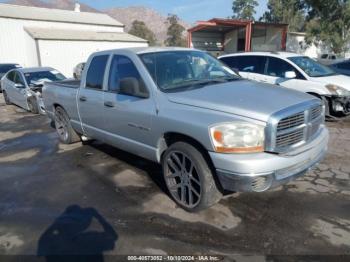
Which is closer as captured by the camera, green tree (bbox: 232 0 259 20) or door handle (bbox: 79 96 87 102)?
door handle (bbox: 79 96 87 102)

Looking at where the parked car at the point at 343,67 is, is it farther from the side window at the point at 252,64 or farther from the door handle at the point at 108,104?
the door handle at the point at 108,104

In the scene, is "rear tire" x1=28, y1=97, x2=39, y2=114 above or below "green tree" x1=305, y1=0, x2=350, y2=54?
below

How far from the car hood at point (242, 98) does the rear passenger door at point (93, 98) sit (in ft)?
5.33

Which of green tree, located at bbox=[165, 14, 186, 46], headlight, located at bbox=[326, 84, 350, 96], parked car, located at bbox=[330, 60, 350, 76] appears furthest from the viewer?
green tree, located at bbox=[165, 14, 186, 46]

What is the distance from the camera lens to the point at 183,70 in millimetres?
4445

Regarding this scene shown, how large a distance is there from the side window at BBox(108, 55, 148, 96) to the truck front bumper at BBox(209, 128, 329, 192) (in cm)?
140

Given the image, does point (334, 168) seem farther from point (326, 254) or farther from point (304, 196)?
point (326, 254)

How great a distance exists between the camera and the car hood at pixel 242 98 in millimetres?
3260

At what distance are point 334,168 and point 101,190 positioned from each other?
142 inches

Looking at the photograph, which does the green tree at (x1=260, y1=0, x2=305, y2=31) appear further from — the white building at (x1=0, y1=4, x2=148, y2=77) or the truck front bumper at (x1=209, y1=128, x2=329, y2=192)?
the truck front bumper at (x1=209, y1=128, x2=329, y2=192)

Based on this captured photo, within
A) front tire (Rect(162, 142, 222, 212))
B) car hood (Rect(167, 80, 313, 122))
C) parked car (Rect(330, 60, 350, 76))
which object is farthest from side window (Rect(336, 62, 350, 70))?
front tire (Rect(162, 142, 222, 212))

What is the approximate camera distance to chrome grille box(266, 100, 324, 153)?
10.4ft

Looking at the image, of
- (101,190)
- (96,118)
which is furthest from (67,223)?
(96,118)

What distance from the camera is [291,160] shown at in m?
3.33
